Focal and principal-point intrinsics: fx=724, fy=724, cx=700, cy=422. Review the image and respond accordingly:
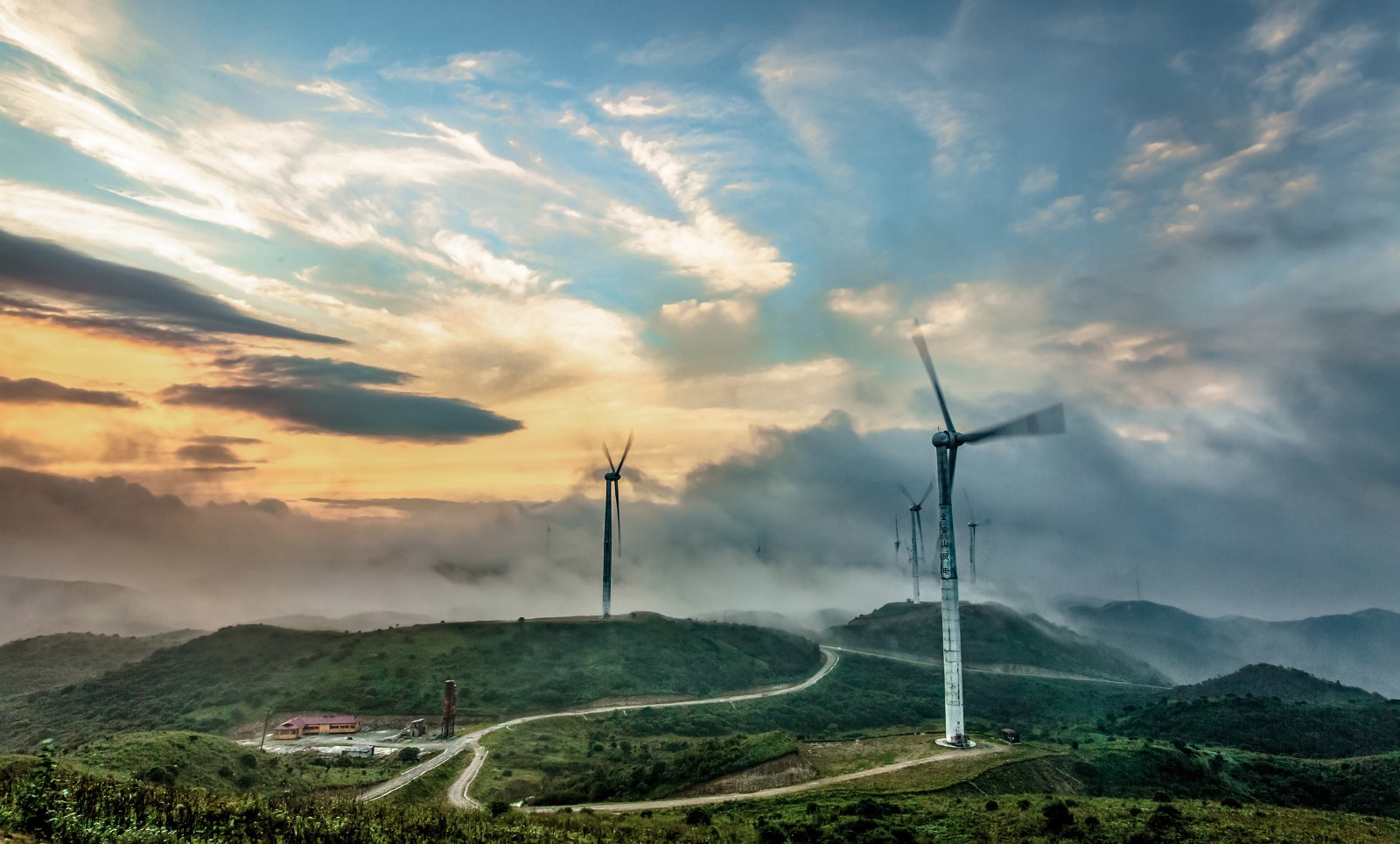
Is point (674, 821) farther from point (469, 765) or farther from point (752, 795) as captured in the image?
point (469, 765)

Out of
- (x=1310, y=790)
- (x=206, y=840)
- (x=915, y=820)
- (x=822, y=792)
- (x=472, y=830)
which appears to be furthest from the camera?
(x=1310, y=790)

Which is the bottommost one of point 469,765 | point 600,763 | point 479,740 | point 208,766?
point 600,763

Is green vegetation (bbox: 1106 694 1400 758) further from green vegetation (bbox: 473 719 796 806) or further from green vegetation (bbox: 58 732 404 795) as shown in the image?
green vegetation (bbox: 58 732 404 795)

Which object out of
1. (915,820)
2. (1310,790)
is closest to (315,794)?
(915,820)

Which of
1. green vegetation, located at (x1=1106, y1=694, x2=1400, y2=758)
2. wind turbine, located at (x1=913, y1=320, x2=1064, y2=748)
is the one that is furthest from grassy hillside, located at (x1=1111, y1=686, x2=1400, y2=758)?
wind turbine, located at (x1=913, y1=320, x2=1064, y2=748)

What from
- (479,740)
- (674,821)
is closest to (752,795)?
(674,821)

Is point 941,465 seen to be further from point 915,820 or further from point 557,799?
point 557,799
